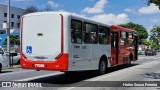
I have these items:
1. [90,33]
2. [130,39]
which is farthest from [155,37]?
[90,33]

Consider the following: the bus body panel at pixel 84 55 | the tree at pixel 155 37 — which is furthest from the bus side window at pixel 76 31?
the tree at pixel 155 37

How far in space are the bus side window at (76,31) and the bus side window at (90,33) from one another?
54 centimetres

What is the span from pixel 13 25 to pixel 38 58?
78949 mm

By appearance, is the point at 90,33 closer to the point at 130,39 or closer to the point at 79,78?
the point at 79,78

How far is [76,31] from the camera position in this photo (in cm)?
1466

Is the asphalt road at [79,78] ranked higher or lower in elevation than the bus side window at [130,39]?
lower

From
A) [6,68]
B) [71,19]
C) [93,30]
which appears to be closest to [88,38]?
[93,30]

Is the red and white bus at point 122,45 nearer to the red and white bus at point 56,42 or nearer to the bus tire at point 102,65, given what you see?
the bus tire at point 102,65

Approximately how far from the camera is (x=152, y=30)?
125 metres

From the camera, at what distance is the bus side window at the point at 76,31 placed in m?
14.3

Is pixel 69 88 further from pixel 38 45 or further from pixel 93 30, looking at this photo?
pixel 93 30

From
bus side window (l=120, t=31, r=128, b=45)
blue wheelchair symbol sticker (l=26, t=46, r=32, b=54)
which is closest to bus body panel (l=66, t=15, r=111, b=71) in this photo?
blue wheelchair symbol sticker (l=26, t=46, r=32, b=54)

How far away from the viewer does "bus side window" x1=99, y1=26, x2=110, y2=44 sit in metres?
17.7

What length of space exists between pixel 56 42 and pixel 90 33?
2.73 m
